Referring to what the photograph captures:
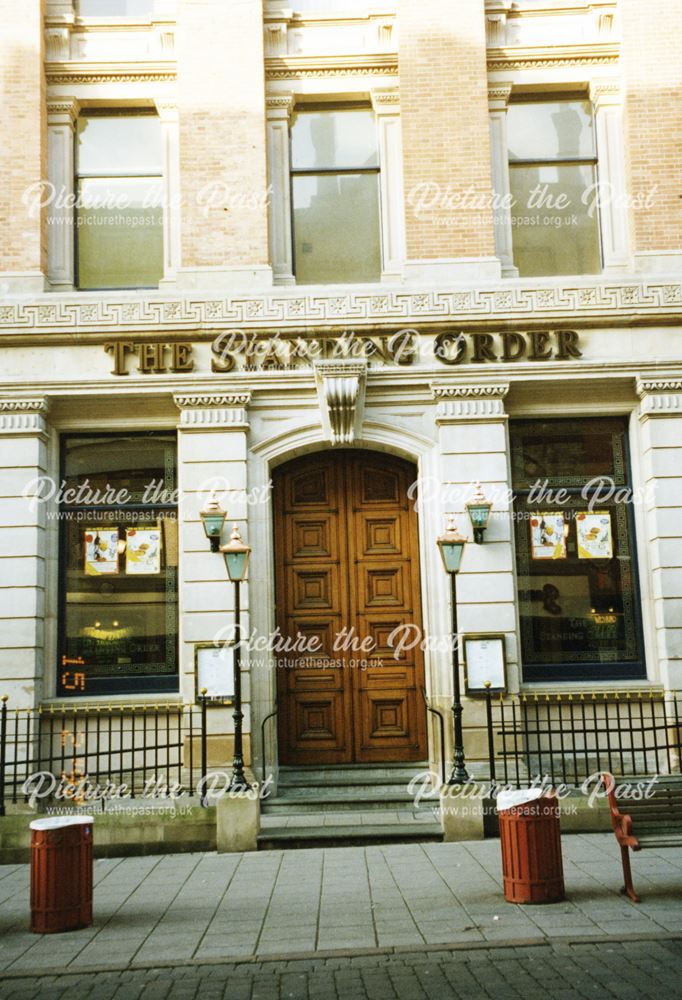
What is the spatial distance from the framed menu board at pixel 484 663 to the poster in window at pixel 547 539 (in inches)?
59.1

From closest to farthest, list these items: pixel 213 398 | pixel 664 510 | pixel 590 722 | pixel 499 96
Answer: pixel 590 722
pixel 664 510
pixel 213 398
pixel 499 96

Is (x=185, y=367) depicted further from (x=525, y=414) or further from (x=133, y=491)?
(x=525, y=414)

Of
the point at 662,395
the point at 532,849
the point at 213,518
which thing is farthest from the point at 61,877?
the point at 662,395

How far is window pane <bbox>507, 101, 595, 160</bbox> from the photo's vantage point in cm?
1477

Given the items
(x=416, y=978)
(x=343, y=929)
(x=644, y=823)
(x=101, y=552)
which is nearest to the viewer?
(x=416, y=978)

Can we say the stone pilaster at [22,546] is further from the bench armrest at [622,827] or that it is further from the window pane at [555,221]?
the bench armrest at [622,827]

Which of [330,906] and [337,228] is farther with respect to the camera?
[337,228]

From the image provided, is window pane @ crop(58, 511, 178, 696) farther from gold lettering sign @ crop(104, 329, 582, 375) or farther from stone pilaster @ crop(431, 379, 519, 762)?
stone pilaster @ crop(431, 379, 519, 762)

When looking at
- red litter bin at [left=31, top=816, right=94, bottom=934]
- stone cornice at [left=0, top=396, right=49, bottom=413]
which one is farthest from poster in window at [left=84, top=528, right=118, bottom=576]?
red litter bin at [left=31, top=816, right=94, bottom=934]

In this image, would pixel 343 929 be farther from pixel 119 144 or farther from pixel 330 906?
pixel 119 144

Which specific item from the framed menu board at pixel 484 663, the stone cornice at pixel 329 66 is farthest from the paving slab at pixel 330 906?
the stone cornice at pixel 329 66

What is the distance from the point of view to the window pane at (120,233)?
1445cm

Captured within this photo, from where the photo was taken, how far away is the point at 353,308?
13.7m

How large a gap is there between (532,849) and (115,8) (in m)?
13.2
